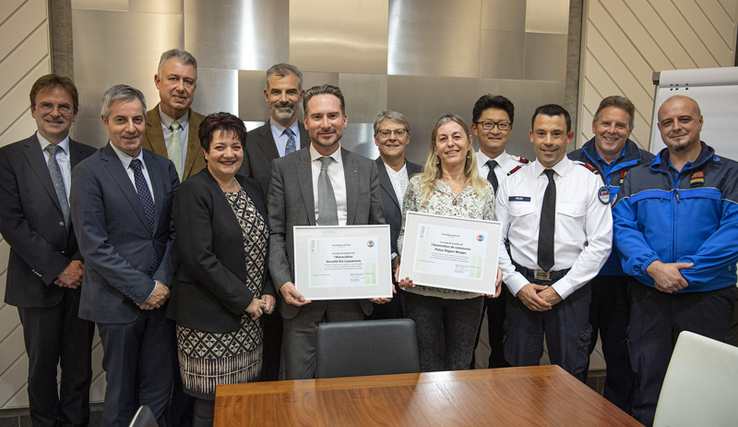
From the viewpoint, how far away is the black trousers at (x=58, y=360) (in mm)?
2705

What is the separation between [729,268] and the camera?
2.57m

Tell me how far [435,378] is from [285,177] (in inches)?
51.1

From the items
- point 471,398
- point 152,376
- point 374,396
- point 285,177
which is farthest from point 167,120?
point 471,398

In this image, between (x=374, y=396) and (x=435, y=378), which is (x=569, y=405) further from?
(x=374, y=396)

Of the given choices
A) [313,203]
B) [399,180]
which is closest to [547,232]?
[399,180]

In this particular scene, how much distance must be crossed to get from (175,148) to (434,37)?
7.29 ft

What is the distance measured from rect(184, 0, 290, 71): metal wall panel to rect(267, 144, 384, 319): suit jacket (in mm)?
1436

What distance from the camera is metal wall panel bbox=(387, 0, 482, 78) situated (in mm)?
3711

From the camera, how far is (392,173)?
10.0 feet

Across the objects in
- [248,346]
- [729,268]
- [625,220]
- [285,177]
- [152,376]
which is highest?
[285,177]

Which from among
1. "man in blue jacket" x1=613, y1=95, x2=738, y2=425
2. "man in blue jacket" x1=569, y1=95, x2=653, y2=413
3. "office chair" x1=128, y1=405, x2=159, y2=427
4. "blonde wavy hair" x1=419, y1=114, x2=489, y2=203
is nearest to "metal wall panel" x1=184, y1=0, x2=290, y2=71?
"blonde wavy hair" x1=419, y1=114, x2=489, y2=203

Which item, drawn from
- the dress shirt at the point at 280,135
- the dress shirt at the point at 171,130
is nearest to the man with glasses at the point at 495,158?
the dress shirt at the point at 280,135

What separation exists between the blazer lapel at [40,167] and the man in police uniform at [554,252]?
2.59 metres

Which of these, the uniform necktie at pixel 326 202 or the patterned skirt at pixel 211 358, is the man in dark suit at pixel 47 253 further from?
the uniform necktie at pixel 326 202
